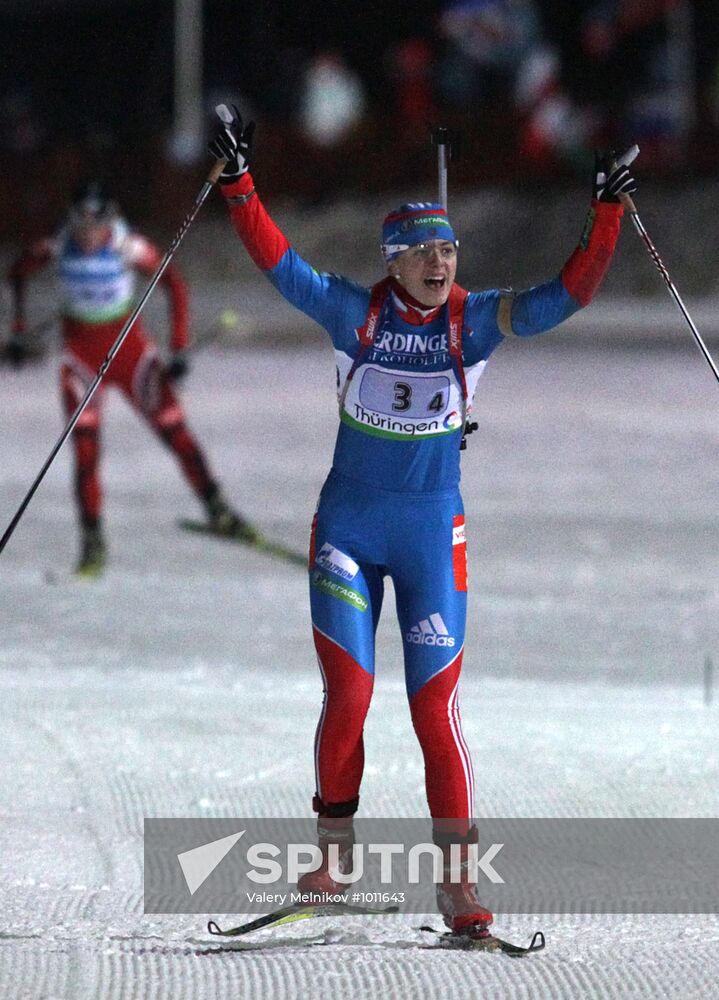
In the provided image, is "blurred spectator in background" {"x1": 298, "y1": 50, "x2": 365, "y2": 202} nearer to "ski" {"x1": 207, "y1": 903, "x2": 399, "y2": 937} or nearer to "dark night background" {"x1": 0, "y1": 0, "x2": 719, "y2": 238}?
"dark night background" {"x1": 0, "y1": 0, "x2": 719, "y2": 238}

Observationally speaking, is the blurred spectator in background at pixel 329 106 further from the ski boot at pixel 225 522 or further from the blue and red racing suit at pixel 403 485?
the blue and red racing suit at pixel 403 485

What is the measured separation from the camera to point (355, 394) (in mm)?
4629

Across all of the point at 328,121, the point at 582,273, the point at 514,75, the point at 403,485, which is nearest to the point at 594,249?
the point at 582,273

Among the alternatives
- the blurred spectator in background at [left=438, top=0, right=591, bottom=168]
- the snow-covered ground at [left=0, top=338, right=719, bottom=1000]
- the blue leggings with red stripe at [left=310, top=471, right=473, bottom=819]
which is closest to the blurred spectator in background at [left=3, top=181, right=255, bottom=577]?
the snow-covered ground at [left=0, top=338, right=719, bottom=1000]

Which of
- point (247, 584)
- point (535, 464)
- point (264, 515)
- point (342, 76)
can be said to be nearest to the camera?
point (247, 584)

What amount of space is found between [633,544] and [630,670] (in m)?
3.00

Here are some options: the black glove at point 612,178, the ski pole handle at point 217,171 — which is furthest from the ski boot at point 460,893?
the ski pole handle at point 217,171

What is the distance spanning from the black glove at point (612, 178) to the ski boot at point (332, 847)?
5.48 ft

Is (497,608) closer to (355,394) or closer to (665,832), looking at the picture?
(665,832)

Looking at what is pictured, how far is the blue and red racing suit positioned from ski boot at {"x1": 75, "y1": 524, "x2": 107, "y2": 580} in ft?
17.5

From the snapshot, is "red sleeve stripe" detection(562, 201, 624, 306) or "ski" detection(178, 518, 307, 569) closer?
"red sleeve stripe" detection(562, 201, 624, 306)

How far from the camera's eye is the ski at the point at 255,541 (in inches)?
403

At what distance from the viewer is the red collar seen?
4.57 meters

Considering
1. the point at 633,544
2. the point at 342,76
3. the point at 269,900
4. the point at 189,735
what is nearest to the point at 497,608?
the point at 633,544
